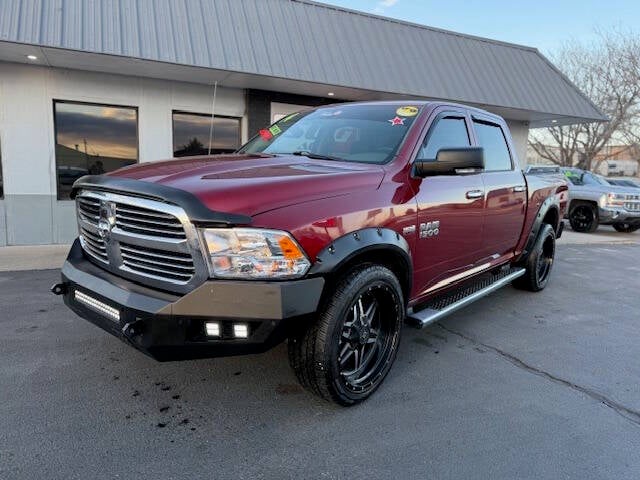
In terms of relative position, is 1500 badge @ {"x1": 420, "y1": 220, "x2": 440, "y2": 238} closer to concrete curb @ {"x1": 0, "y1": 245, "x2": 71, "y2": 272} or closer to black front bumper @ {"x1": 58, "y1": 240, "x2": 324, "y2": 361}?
black front bumper @ {"x1": 58, "y1": 240, "x2": 324, "y2": 361}

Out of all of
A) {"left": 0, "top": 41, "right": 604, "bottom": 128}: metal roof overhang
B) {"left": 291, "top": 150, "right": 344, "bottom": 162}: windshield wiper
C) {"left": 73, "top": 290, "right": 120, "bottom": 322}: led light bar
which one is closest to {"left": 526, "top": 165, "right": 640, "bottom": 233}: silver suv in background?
{"left": 0, "top": 41, "right": 604, "bottom": 128}: metal roof overhang

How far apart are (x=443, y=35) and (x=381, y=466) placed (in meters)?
11.6

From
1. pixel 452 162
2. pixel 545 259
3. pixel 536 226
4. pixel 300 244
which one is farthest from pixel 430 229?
pixel 545 259

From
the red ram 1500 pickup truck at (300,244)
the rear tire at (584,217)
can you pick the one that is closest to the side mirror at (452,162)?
the red ram 1500 pickup truck at (300,244)

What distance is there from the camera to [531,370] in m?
3.74

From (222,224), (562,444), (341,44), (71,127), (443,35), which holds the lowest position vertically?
(562,444)

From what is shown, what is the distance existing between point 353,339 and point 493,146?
111 inches

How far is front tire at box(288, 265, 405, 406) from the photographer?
8.93 feet

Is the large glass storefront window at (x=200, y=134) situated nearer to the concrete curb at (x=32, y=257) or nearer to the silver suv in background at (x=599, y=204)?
the concrete curb at (x=32, y=257)

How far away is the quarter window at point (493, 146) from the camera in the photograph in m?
→ 4.56

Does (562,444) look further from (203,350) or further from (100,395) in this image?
(100,395)

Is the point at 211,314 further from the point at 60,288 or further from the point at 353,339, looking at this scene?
the point at 60,288

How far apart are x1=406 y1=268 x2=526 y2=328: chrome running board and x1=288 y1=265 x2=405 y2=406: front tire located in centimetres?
26

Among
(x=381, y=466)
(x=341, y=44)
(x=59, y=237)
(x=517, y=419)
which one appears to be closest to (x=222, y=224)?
(x=381, y=466)
